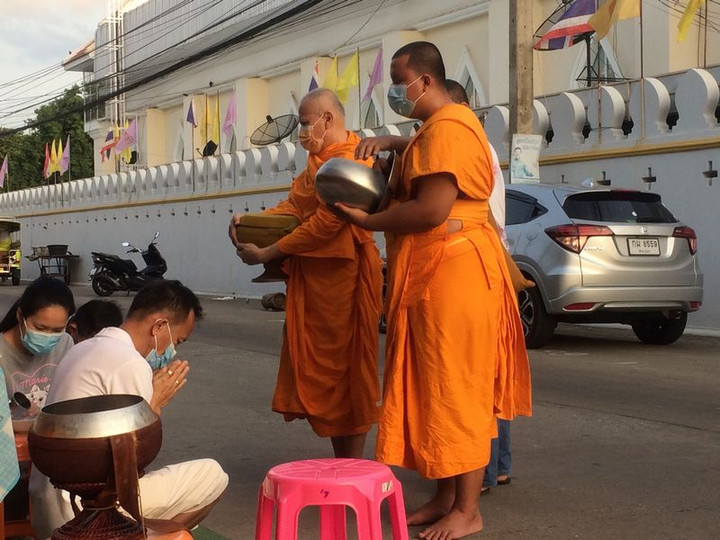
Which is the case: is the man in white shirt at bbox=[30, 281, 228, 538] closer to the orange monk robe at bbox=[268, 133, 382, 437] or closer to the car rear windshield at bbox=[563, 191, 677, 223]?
the orange monk robe at bbox=[268, 133, 382, 437]

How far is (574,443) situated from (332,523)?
2760 mm

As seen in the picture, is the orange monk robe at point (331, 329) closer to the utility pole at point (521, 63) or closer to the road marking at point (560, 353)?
the road marking at point (560, 353)

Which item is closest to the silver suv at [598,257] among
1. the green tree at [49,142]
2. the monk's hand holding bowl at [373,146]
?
the monk's hand holding bowl at [373,146]

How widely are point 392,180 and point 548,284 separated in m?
6.47

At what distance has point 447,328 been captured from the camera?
4223mm

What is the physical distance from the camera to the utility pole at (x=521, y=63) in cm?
1371

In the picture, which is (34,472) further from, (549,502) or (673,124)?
(673,124)

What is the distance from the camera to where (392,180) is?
4.49 m

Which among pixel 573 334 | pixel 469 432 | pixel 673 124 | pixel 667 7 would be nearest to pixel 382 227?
pixel 469 432

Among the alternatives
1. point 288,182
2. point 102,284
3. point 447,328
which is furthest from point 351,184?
point 102,284

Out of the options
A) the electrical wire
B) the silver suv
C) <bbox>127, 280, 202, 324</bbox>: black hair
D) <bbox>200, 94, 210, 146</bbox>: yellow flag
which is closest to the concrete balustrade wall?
the electrical wire

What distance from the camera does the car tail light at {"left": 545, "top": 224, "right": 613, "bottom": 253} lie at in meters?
10.6

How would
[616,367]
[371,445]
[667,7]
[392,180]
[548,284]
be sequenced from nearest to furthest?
[392,180], [371,445], [616,367], [548,284], [667,7]

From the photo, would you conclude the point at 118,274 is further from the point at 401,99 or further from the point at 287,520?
the point at 287,520
